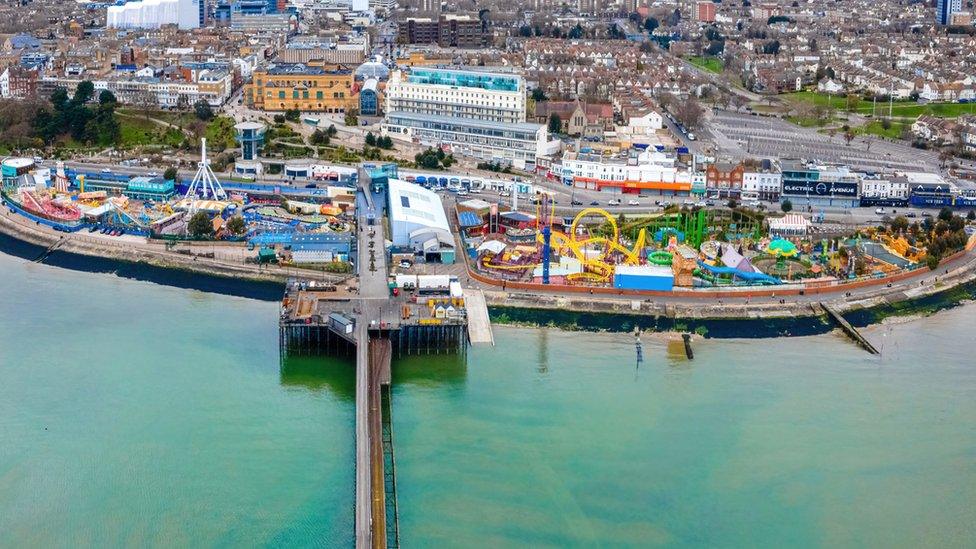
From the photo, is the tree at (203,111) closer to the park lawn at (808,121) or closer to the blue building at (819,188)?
the blue building at (819,188)

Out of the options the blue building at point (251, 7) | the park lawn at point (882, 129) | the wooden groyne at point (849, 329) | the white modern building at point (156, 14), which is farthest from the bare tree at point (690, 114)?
the white modern building at point (156, 14)

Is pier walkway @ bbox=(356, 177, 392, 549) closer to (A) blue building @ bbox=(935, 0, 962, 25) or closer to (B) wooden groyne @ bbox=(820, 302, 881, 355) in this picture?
(B) wooden groyne @ bbox=(820, 302, 881, 355)

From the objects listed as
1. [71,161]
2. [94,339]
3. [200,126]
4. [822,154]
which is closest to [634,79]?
[822,154]

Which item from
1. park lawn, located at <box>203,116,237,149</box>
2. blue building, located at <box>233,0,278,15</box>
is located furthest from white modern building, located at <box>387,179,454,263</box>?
blue building, located at <box>233,0,278,15</box>

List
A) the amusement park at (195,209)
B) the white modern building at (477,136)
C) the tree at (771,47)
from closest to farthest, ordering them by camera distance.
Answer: the amusement park at (195,209), the white modern building at (477,136), the tree at (771,47)

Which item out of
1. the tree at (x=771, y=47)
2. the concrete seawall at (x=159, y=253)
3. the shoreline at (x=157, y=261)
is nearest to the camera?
the shoreline at (x=157, y=261)
